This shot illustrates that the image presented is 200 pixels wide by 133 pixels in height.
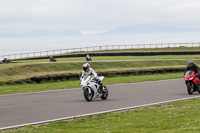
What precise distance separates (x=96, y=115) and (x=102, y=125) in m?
2.10

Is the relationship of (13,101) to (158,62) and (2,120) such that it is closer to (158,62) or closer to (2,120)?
(2,120)

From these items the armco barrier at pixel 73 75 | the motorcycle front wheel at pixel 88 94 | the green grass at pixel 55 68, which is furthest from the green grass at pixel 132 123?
the green grass at pixel 55 68

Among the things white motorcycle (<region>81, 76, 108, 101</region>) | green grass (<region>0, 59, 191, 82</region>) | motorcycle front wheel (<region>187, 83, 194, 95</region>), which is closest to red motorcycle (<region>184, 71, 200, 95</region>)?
motorcycle front wheel (<region>187, 83, 194, 95</region>)

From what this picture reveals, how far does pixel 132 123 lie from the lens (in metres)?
9.05

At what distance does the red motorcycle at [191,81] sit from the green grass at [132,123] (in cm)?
582

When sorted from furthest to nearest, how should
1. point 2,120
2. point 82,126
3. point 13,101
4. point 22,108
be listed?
point 13,101 < point 22,108 < point 2,120 < point 82,126

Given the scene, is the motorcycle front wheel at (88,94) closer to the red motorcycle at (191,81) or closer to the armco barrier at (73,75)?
the red motorcycle at (191,81)

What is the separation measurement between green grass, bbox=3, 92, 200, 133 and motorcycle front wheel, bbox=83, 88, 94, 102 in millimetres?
3648

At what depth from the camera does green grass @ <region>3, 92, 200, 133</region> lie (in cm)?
810

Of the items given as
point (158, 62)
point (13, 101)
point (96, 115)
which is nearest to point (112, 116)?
point (96, 115)

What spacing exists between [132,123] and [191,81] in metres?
8.68

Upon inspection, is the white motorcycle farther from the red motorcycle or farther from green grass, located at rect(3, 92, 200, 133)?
the red motorcycle

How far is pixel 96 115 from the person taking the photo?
1109cm

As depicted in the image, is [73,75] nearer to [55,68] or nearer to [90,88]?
[55,68]
